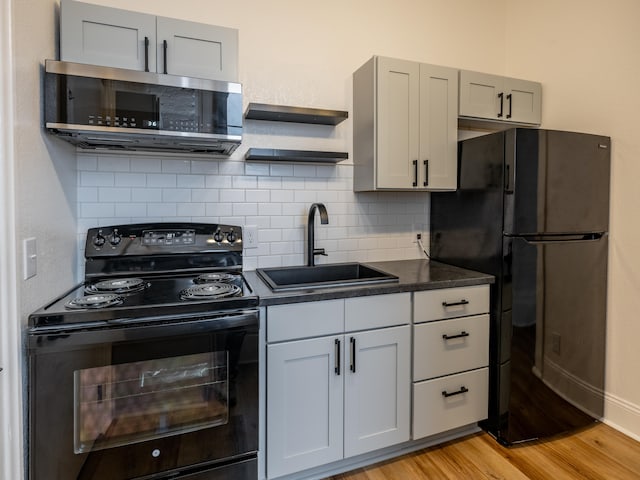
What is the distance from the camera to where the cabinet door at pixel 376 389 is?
1743mm

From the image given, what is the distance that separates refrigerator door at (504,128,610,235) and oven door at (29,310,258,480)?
4.70 feet

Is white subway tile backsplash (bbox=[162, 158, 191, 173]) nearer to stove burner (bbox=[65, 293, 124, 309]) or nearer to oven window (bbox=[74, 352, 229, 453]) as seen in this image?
stove burner (bbox=[65, 293, 124, 309])

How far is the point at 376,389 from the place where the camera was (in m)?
1.80

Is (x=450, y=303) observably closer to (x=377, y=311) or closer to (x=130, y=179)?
(x=377, y=311)

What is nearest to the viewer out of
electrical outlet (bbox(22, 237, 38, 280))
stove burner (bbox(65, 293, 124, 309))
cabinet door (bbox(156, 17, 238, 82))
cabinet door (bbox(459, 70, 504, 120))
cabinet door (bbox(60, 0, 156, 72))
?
electrical outlet (bbox(22, 237, 38, 280))

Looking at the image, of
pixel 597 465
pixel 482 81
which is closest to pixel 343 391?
pixel 597 465

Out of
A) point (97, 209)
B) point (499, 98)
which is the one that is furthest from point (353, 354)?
point (499, 98)

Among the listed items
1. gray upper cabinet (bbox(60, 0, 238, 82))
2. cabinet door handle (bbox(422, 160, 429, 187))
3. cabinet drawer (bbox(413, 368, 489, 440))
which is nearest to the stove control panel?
gray upper cabinet (bbox(60, 0, 238, 82))

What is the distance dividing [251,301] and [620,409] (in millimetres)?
2249

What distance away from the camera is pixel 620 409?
2.15 meters

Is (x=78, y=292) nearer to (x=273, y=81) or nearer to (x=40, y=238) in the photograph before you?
(x=40, y=238)

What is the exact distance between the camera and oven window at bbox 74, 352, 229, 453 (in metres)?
1.27

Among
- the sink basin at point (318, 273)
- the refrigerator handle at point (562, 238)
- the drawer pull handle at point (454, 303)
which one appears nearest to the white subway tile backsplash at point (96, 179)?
the sink basin at point (318, 273)

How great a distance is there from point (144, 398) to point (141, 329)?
10.3 inches
